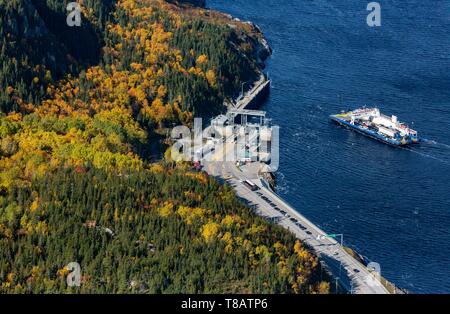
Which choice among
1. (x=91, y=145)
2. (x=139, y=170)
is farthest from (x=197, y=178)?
(x=91, y=145)

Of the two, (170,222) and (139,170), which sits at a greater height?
(139,170)

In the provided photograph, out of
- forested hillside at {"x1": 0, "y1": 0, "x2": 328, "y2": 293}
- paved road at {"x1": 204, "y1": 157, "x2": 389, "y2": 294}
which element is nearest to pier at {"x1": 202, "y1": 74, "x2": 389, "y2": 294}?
paved road at {"x1": 204, "y1": 157, "x2": 389, "y2": 294}

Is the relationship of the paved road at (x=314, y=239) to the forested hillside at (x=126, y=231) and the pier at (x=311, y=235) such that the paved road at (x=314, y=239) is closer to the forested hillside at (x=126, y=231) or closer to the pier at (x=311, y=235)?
the pier at (x=311, y=235)

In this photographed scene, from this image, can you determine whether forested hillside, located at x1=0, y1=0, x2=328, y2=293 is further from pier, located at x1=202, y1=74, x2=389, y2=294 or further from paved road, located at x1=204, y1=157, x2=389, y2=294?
paved road, located at x1=204, y1=157, x2=389, y2=294

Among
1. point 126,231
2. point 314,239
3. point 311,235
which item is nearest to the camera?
point 126,231

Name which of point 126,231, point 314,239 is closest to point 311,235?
point 314,239

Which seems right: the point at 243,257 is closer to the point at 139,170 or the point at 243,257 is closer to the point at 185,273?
the point at 185,273

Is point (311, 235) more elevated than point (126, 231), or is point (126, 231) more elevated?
point (311, 235)

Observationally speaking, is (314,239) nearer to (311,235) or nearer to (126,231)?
(311,235)
